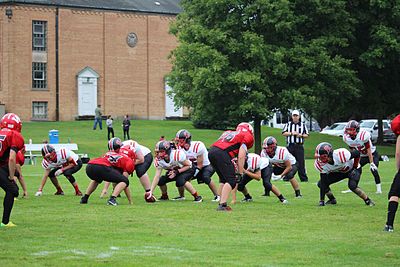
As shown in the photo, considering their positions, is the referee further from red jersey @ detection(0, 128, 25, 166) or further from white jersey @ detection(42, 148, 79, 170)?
red jersey @ detection(0, 128, 25, 166)

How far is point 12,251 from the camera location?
40.2ft

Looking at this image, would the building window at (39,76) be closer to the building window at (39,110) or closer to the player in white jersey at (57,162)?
the building window at (39,110)

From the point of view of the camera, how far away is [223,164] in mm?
17516

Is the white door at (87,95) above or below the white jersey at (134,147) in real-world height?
above

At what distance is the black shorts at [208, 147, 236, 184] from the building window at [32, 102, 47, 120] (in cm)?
5252

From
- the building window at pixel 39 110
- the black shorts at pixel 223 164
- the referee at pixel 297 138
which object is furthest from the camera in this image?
the building window at pixel 39 110

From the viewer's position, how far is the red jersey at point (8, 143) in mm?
14922

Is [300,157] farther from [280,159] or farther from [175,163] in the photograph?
[175,163]

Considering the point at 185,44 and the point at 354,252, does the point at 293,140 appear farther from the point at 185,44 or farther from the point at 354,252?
the point at 185,44

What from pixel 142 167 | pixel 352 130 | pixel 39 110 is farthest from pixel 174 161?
pixel 39 110

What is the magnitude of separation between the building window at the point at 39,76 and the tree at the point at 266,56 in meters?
22.6

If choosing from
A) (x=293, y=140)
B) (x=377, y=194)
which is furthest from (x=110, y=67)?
(x=377, y=194)

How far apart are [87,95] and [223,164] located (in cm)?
5434

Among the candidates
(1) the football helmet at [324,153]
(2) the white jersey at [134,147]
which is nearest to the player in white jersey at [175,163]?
(2) the white jersey at [134,147]
